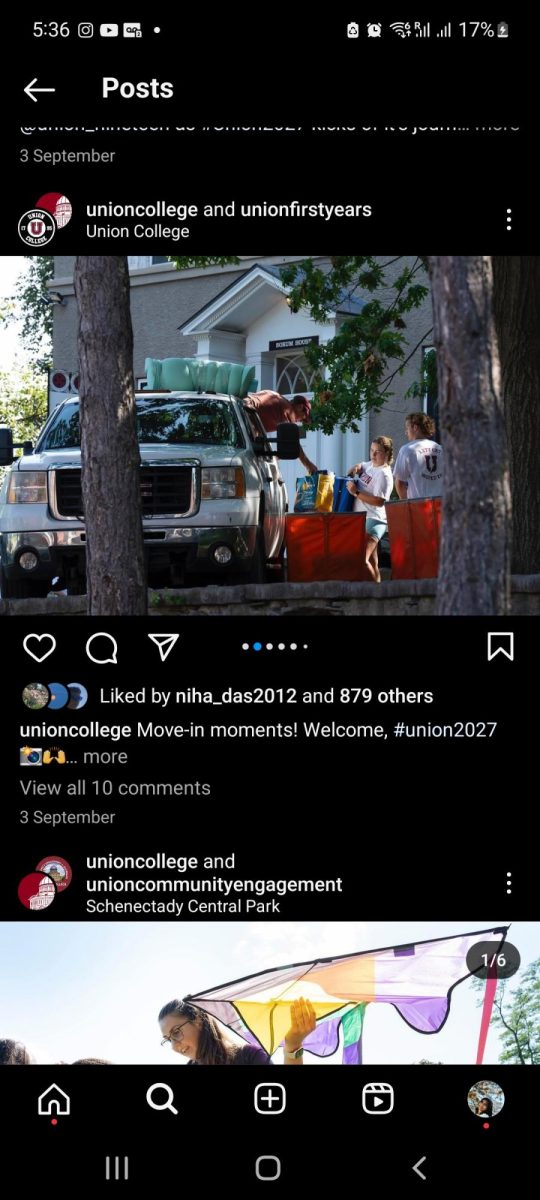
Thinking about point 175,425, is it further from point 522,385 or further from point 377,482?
point 522,385

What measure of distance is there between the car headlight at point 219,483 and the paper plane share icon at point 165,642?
7.64 m

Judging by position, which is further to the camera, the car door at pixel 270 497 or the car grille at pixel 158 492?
the car door at pixel 270 497

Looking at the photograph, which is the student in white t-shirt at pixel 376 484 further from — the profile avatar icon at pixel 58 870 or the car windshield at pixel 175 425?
the profile avatar icon at pixel 58 870

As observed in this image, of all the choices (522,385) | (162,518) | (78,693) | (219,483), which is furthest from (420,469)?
(78,693)

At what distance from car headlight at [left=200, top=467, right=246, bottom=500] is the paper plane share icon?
25.1ft

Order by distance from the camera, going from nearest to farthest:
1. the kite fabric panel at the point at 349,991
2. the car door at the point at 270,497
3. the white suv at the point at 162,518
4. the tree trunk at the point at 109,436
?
1. the kite fabric panel at the point at 349,991
2. the tree trunk at the point at 109,436
3. the white suv at the point at 162,518
4. the car door at the point at 270,497

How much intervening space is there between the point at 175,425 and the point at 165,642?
8.63 meters

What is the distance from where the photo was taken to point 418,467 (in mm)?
11695
